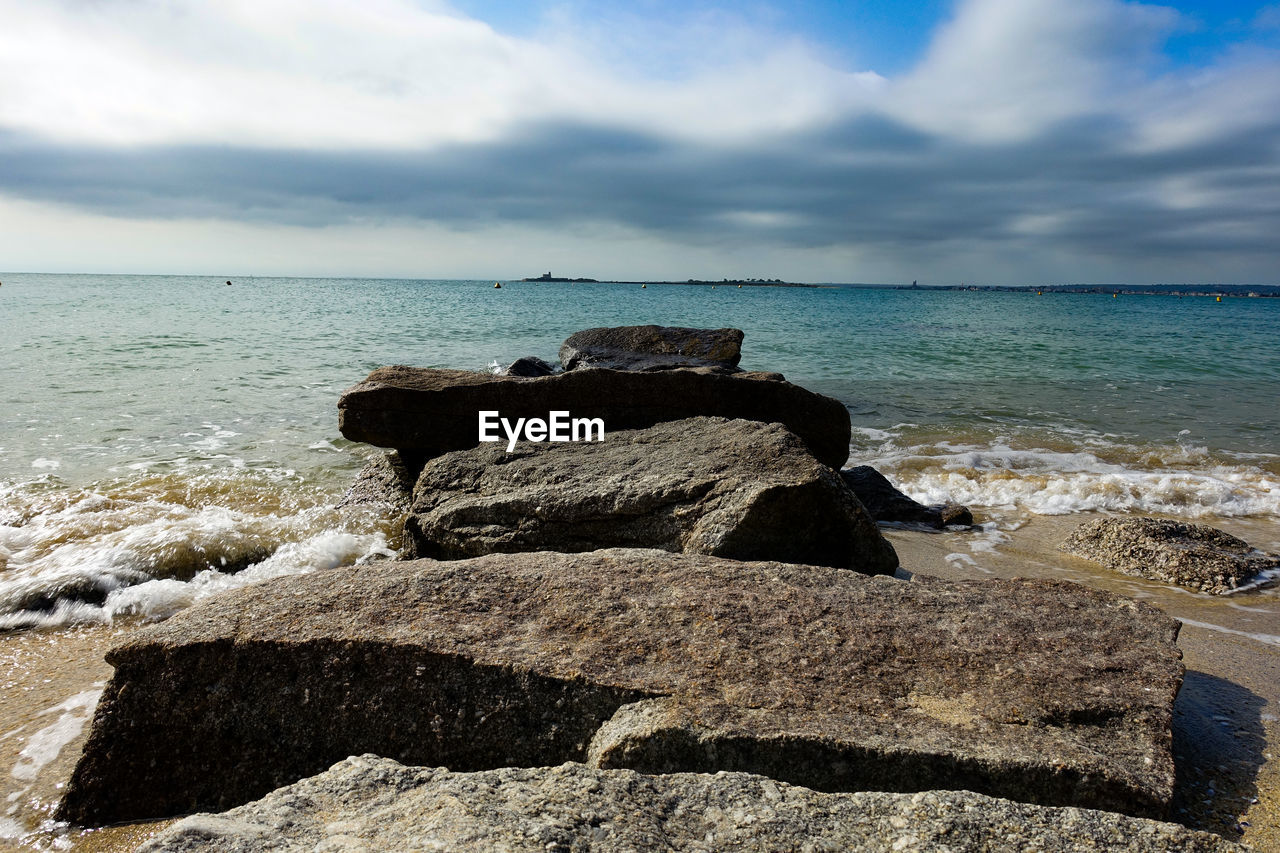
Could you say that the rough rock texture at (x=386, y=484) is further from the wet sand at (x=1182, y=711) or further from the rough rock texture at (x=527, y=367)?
the rough rock texture at (x=527, y=367)

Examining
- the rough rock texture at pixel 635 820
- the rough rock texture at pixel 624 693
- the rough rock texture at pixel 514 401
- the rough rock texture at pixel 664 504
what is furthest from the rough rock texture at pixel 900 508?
the rough rock texture at pixel 635 820

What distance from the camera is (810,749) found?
6.50 ft

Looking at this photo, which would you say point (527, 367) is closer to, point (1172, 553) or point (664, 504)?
point (664, 504)

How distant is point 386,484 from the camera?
6.76m

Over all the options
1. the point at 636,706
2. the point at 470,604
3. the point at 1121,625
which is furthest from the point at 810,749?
the point at 1121,625

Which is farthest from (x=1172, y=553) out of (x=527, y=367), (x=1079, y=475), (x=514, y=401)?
(x=527, y=367)

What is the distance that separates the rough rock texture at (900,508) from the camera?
6531 mm

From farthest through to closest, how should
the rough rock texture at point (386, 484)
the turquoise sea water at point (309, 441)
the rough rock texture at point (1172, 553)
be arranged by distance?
the rough rock texture at point (386, 484) < the turquoise sea water at point (309, 441) < the rough rock texture at point (1172, 553)

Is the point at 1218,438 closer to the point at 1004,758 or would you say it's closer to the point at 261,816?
the point at 1004,758

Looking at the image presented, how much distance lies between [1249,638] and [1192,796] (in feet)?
7.50

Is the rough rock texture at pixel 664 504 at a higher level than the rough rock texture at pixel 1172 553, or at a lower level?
higher

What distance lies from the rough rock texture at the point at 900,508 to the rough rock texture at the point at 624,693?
375 centimetres

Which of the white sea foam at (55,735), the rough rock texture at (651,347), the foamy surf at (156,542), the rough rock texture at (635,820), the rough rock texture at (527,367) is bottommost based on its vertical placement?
the foamy surf at (156,542)

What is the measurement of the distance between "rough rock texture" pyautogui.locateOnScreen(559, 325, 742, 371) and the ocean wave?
330cm
